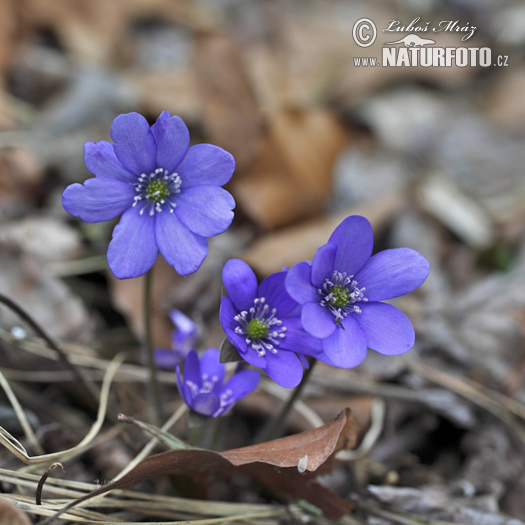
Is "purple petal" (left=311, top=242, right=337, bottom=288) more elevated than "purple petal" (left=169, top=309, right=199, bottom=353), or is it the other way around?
"purple petal" (left=311, top=242, right=337, bottom=288)

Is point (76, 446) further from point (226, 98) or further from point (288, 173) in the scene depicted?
point (226, 98)

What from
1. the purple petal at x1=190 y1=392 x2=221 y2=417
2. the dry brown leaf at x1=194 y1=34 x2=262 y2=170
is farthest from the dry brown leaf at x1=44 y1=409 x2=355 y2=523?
the dry brown leaf at x1=194 y1=34 x2=262 y2=170

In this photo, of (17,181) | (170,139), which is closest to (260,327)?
(170,139)

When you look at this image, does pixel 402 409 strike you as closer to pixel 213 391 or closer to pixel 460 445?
pixel 460 445

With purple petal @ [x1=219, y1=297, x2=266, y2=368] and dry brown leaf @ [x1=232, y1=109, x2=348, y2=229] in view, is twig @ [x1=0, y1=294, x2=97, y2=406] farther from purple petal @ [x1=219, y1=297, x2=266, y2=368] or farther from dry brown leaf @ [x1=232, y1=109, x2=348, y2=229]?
dry brown leaf @ [x1=232, y1=109, x2=348, y2=229]

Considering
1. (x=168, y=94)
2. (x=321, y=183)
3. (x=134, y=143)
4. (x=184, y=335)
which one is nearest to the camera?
(x=134, y=143)

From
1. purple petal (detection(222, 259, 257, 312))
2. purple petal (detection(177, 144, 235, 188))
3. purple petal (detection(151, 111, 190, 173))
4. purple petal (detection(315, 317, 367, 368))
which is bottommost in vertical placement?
purple petal (detection(315, 317, 367, 368))
